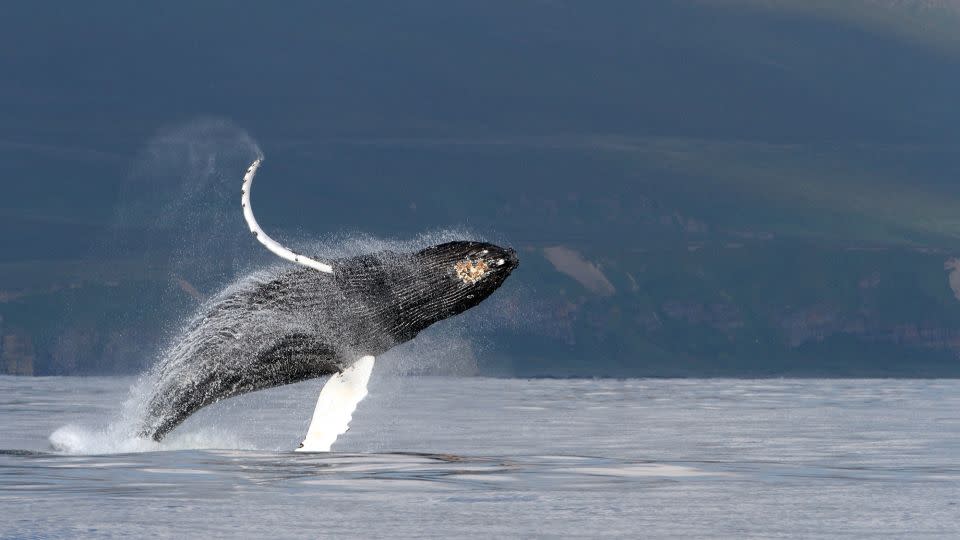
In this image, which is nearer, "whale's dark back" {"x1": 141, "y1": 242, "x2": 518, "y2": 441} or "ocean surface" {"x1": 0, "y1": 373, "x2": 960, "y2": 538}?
"ocean surface" {"x1": 0, "y1": 373, "x2": 960, "y2": 538}

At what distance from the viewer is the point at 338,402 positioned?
63.5 ft

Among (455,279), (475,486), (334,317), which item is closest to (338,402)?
(334,317)

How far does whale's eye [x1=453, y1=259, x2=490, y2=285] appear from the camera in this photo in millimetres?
19141

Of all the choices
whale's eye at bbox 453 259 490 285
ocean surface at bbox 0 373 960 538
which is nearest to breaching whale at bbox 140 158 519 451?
whale's eye at bbox 453 259 490 285

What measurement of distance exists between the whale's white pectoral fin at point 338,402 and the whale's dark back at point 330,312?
6.5 inches

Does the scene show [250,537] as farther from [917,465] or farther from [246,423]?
[246,423]

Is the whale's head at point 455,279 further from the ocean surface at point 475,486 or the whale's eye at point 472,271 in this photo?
the ocean surface at point 475,486

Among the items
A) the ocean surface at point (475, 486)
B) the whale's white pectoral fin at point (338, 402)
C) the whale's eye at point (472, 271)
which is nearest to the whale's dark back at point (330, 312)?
the whale's eye at point (472, 271)

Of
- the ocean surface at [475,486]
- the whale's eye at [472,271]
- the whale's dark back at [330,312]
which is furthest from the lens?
the whale's dark back at [330,312]

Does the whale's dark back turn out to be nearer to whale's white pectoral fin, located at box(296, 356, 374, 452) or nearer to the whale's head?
the whale's head

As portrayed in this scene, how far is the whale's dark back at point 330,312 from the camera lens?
1928cm

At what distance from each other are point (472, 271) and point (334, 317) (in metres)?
1.90

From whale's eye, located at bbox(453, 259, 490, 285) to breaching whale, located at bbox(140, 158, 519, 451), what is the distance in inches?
0.5

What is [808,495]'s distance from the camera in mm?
16031
